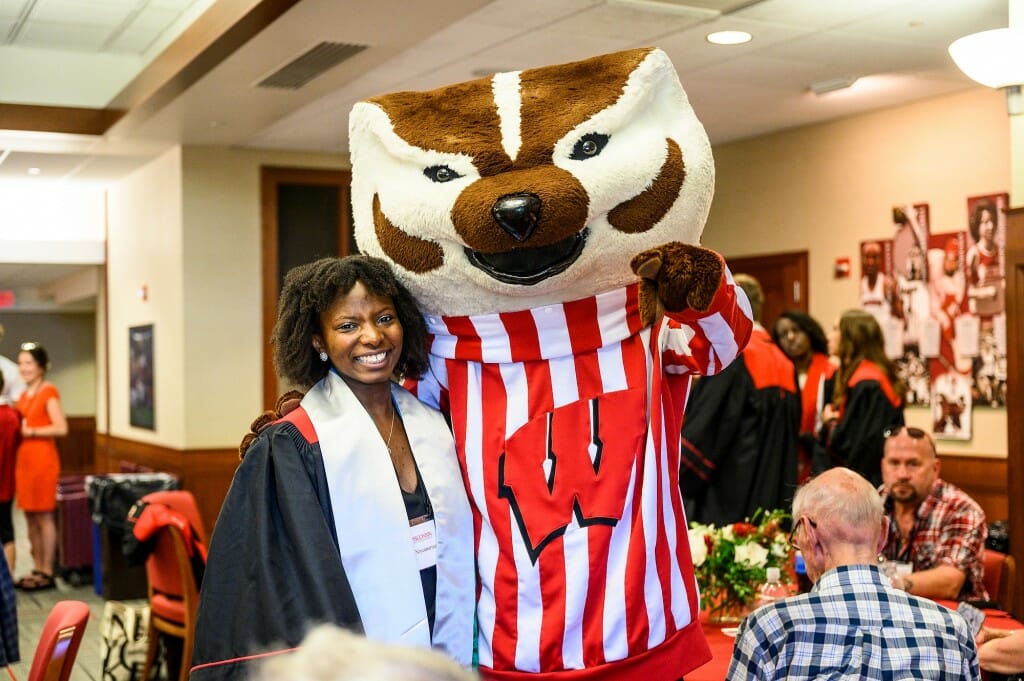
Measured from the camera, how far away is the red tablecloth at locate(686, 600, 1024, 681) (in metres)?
2.63

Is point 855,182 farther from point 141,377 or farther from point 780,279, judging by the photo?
point 141,377

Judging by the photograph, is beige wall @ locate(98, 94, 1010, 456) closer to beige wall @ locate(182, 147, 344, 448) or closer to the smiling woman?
beige wall @ locate(182, 147, 344, 448)

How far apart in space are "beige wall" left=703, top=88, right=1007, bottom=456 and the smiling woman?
17.7 ft

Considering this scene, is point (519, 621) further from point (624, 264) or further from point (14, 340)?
point (14, 340)

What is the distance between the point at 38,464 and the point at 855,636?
262 inches

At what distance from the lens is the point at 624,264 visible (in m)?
2.17

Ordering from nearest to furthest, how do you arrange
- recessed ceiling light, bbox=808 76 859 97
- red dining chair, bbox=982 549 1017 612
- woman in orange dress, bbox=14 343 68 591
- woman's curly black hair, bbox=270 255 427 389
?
woman's curly black hair, bbox=270 255 427 389
red dining chair, bbox=982 549 1017 612
recessed ceiling light, bbox=808 76 859 97
woman in orange dress, bbox=14 343 68 591

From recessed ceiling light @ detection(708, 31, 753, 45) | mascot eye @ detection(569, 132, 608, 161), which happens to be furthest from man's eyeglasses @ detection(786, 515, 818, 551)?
recessed ceiling light @ detection(708, 31, 753, 45)

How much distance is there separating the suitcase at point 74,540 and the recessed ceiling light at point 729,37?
5.13m

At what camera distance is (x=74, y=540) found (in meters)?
8.10

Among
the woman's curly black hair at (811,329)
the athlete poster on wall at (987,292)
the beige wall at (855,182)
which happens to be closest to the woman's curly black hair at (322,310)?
the woman's curly black hair at (811,329)

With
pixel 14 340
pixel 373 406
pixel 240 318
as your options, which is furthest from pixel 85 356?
pixel 373 406

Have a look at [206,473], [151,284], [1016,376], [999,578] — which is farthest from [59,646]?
[151,284]

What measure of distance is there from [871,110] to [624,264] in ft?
19.5
